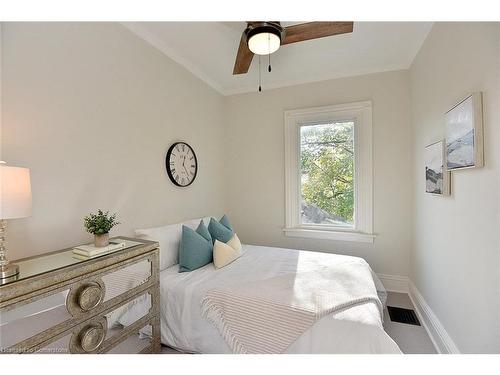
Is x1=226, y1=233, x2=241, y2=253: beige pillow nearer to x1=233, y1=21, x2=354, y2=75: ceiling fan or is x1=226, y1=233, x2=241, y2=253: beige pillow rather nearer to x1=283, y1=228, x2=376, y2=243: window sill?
x1=283, y1=228, x2=376, y2=243: window sill

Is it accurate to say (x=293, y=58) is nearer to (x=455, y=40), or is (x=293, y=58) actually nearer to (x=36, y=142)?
(x=455, y=40)

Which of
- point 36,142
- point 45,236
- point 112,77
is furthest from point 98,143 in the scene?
point 45,236

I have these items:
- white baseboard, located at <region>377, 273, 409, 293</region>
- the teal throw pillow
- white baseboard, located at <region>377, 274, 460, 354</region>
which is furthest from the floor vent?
the teal throw pillow

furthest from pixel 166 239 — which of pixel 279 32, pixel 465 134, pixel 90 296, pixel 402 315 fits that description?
pixel 402 315

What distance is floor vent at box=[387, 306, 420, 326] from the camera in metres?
2.20

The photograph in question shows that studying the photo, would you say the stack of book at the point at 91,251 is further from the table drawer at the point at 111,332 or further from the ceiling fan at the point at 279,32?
the ceiling fan at the point at 279,32

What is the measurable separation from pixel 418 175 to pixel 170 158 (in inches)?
102

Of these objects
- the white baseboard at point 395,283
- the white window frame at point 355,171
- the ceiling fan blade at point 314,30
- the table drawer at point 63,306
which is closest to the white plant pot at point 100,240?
the table drawer at point 63,306

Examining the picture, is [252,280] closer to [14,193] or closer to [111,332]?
[111,332]

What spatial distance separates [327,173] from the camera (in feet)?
10.1

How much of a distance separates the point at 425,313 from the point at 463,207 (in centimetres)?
124

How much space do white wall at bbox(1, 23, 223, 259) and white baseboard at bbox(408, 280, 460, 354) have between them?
251 cm
